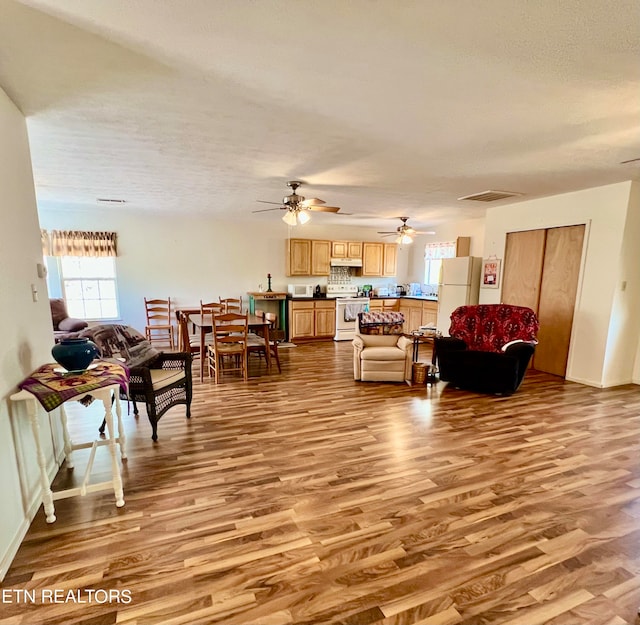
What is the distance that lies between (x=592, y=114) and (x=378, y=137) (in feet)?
4.50

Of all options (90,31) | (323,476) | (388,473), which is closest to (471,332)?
(388,473)

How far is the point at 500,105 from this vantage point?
6.86ft

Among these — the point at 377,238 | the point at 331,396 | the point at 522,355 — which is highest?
the point at 377,238

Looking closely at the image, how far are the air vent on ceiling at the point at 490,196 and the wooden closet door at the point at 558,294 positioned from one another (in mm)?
813

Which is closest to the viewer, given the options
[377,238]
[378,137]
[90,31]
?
[90,31]

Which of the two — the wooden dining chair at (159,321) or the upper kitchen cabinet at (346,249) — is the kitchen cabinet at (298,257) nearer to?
the upper kitchen cabinet at (346,249)

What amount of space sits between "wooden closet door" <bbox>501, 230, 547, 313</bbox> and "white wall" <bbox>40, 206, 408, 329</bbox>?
11.3 ft

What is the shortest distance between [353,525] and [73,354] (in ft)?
6.40

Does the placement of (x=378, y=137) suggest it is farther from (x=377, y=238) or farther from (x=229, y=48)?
(x=377, y=238)

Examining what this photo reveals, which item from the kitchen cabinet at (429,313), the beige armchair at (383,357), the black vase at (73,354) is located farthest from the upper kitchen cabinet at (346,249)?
the black vase at (73,354)

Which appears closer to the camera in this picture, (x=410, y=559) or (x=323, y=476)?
(x=410, y=559)

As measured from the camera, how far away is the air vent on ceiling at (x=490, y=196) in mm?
4383

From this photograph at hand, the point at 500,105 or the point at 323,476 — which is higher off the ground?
the point at 500,105

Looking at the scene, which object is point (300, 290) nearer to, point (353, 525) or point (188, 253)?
point (188, 253)
